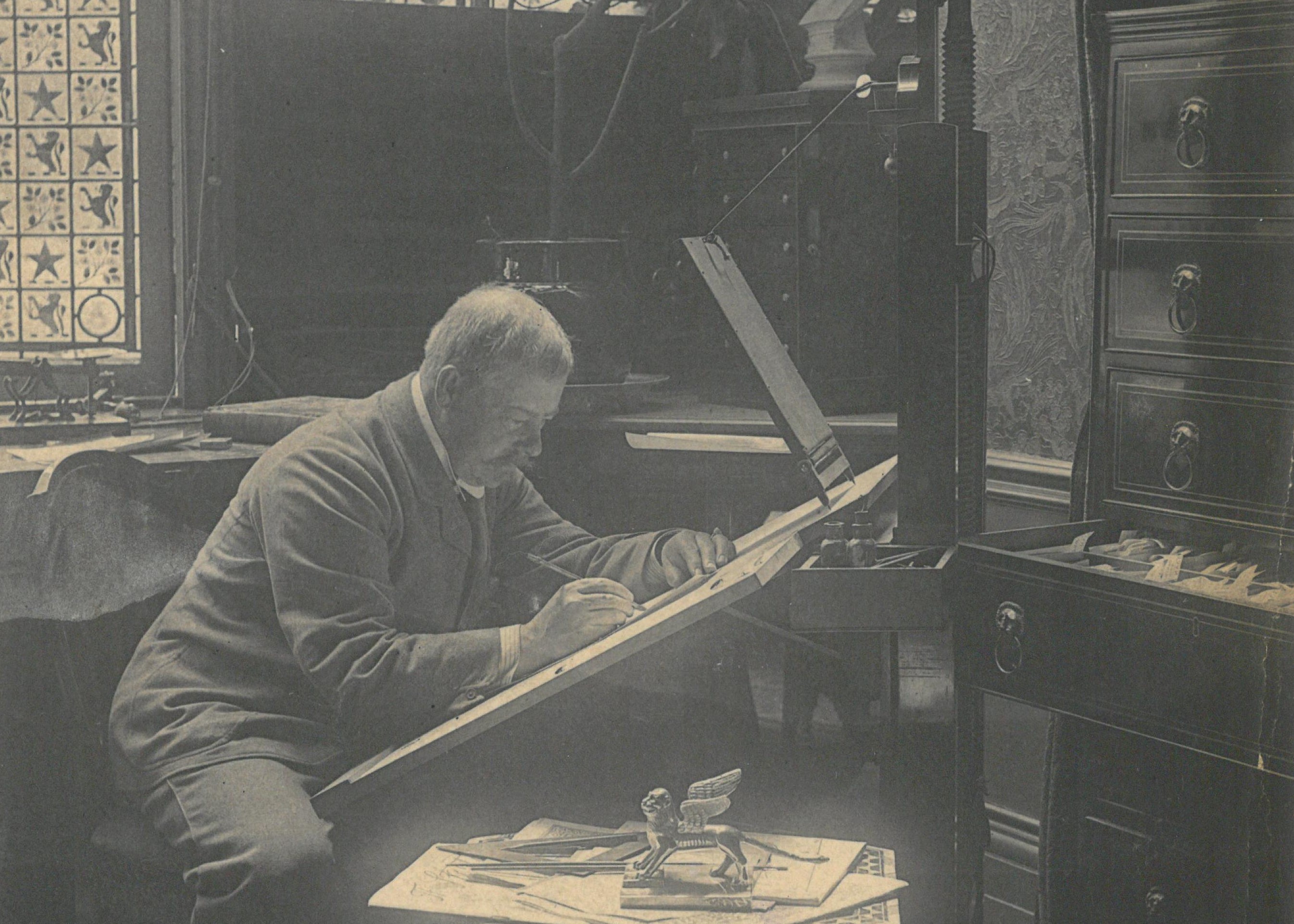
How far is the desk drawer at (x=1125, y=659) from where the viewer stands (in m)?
1.92

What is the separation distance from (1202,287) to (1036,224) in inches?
34.9

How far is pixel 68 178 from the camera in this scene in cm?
265

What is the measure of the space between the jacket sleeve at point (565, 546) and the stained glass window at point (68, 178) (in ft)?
2.58

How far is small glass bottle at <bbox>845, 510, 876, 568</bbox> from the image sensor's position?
2.24m

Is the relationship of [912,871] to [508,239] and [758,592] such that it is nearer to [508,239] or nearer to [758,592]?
[758,592]

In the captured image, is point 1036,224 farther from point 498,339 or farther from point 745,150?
point 498,339

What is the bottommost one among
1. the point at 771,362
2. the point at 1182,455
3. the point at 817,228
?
the point at 1182,455

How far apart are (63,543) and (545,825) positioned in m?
0.95

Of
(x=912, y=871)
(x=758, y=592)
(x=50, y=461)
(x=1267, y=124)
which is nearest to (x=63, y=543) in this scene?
(x=50, y=461)

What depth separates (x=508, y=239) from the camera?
109 inches

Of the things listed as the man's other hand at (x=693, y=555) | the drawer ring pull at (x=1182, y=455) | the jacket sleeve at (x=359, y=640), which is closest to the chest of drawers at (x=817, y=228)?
the man's other hand at (x=693, y=555)

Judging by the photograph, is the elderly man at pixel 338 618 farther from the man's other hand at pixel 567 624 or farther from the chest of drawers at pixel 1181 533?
the chest of drawers at pixel 1181 533

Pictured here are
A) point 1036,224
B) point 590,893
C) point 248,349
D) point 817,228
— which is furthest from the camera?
point 1036,224

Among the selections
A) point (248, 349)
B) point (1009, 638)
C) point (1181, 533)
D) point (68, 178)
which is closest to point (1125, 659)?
point (1009, 638)
